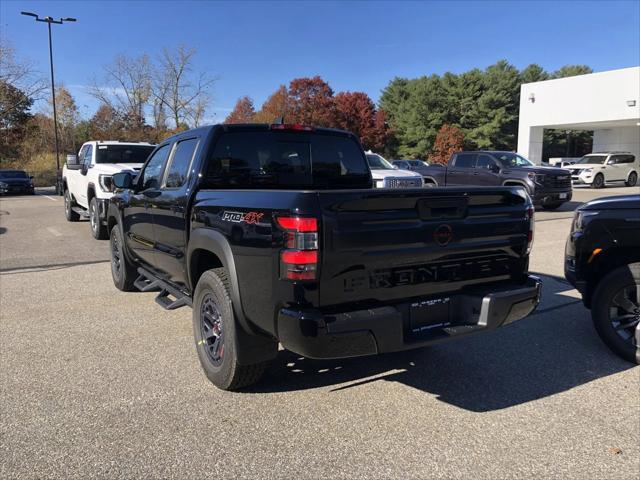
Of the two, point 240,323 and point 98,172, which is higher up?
point 98,172

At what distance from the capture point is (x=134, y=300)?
5.92m

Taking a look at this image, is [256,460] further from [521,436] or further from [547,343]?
[547,343]

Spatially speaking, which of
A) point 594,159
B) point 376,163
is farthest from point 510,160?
point 594,159

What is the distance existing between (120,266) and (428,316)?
440 centimetres

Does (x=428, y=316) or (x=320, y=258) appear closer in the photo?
(x=320, y=258)

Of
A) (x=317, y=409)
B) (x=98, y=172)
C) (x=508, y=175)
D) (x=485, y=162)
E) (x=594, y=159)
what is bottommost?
(x=317, y=409)

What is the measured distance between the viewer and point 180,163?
14.5 ft

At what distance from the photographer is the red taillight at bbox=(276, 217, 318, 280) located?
8.73 ft

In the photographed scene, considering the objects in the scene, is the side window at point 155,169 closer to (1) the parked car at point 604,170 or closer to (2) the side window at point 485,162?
(2) the side window at point 485,162

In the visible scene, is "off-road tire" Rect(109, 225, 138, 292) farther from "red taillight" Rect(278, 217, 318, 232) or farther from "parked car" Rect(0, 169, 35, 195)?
"parked car" Rect(0, 169, 35, 195)

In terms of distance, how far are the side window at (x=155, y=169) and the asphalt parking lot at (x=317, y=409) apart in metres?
1.42

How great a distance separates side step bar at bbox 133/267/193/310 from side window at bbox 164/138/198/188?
96 cm

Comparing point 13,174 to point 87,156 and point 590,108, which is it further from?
point 590,108

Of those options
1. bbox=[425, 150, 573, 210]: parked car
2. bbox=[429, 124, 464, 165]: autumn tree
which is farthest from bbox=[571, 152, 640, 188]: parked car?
bbox=[429, 124, 464, 165]: autumn tree
